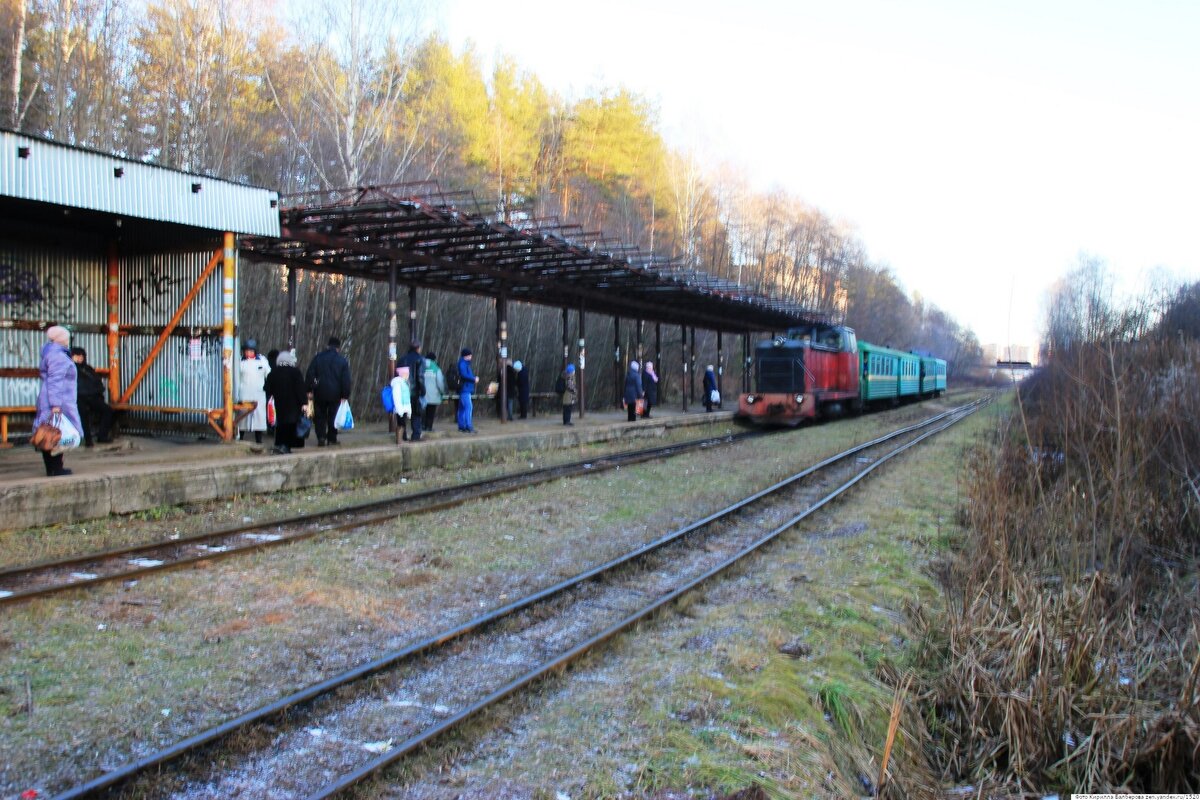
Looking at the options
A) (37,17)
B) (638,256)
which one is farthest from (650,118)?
(37,17)

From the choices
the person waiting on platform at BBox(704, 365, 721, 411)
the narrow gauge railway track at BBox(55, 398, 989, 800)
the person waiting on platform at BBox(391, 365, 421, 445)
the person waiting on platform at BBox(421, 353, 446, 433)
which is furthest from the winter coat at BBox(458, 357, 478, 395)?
the person waiting on platform at BBox(704, 365, 721, 411)

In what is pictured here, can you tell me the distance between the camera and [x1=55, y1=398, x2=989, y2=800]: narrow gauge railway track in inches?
144

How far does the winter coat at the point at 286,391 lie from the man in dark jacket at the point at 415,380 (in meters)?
2.52

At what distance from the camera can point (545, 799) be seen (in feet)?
11.8

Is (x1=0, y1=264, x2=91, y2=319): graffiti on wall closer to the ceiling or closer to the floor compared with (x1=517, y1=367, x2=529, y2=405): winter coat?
closer to the ceiling

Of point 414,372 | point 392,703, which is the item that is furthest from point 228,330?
point 392,703

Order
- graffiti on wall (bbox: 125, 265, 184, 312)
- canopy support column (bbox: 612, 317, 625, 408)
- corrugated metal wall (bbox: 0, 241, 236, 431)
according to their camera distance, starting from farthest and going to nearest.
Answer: canopy support column (bbox: 612, 317, 625, 408), graffiti on wall (bbox: 125, 265, 184, 312), corrugated metal wall (bbox: 0, 241, 236, 431)

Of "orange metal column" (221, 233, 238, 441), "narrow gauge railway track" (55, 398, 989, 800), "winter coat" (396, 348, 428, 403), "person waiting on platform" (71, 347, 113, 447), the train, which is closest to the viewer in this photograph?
"narrow gauge railway track" (55, 398, 989, 800)

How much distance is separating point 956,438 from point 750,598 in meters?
16.0

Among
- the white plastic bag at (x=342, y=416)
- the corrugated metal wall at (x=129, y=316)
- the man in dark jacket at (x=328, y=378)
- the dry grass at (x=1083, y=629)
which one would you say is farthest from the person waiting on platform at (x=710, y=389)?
the dry grass at (x=1083, y=629)

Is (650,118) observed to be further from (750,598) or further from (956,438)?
(750,598)

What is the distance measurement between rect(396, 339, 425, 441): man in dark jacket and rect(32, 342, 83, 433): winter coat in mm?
6051

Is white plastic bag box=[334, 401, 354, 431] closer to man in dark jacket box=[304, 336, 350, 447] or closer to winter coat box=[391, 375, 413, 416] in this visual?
man in dark jacket box=[304, 336, 350, 447]

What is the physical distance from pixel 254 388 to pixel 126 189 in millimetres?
3296
